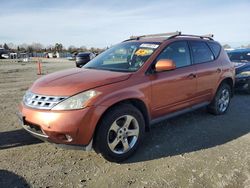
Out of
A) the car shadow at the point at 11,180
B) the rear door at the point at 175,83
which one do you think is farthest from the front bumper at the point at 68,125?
the rear door at the point at 175,83

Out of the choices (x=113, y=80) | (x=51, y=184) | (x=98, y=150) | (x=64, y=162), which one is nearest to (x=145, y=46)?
(x=113, y=80)

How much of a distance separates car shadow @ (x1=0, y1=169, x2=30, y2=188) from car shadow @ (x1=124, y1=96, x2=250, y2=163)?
142 centimetres

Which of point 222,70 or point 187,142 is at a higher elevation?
point 222,70

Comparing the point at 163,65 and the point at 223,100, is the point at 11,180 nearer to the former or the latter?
the point at 163,65

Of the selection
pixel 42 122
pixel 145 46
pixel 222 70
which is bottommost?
pixel 42 122

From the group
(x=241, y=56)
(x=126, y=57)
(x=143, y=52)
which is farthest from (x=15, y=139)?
(x=241, y=56)

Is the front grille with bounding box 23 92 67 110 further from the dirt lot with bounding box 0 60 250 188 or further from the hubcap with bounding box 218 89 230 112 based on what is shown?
the hubcap with bounding box 218 89 230 112

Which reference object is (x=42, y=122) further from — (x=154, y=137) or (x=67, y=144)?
(x=154, y=137)

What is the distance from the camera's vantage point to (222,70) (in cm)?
588

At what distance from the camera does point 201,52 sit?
216 inches

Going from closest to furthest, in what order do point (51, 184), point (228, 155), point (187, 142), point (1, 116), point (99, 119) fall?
1. point (51, 184)
2. point (99, 119)
3. point (228, 155)
4. point (187, 142)
5. point (1, 116)

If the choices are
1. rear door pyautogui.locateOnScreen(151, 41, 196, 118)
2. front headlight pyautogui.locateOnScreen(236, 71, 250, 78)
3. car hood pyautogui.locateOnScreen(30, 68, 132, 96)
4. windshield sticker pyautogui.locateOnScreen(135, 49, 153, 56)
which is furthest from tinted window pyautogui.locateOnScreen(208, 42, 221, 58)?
car hood pyautogui.locateOnScreen(30, 68, 132, 96)

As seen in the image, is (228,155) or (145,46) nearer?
(228,155)

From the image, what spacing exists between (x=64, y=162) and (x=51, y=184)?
0.57 m
